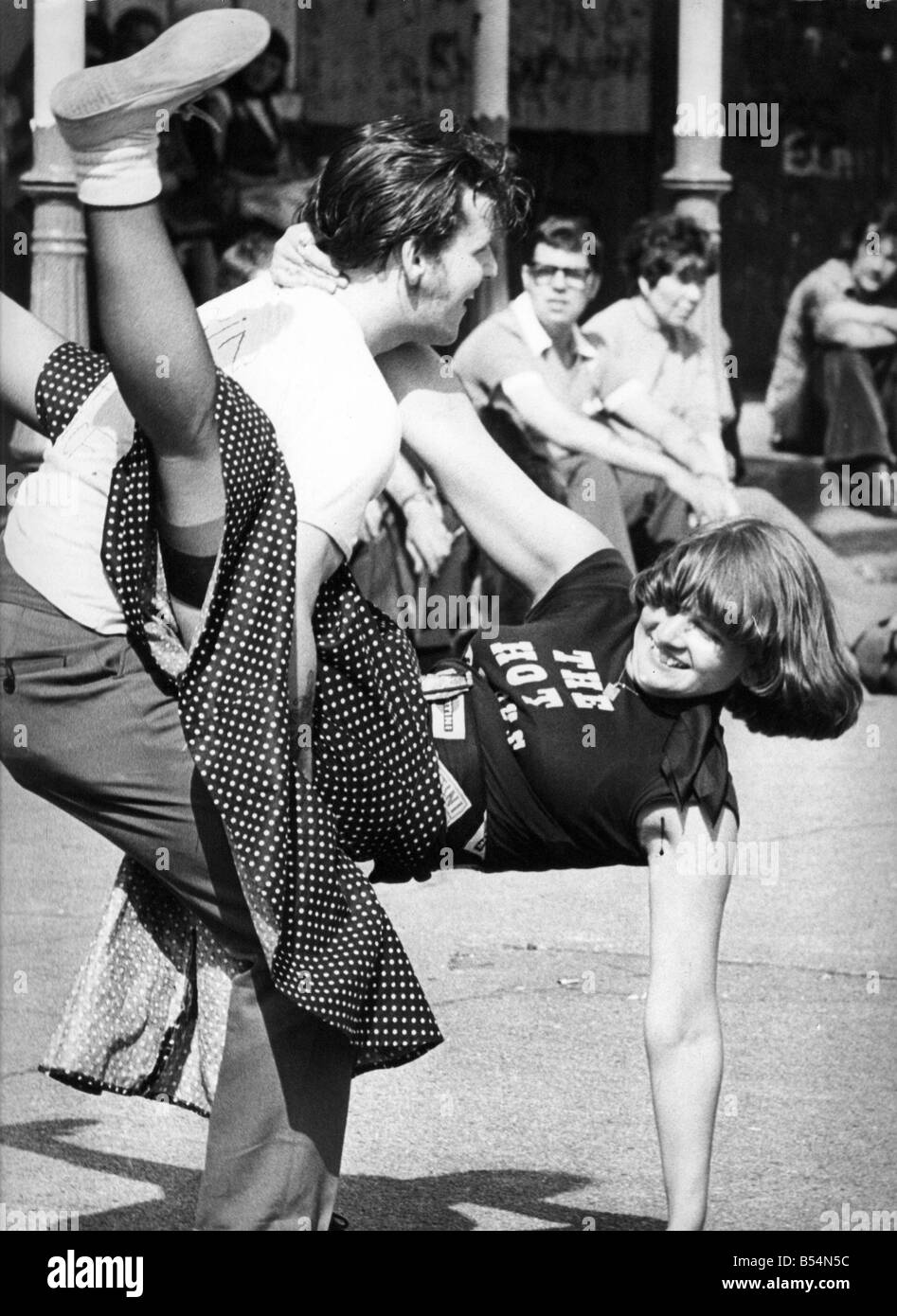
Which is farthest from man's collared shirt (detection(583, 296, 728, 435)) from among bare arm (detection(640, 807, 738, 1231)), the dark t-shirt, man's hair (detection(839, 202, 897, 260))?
bare arm (detection(640, 807, 738, 1231))

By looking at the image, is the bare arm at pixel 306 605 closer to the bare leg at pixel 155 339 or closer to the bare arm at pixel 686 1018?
the bare leg at pixel 155 339

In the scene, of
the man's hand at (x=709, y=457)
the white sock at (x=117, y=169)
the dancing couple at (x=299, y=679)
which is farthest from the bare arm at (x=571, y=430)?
the white sock at (x=117, y=169)

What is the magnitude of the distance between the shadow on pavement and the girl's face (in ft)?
3.28

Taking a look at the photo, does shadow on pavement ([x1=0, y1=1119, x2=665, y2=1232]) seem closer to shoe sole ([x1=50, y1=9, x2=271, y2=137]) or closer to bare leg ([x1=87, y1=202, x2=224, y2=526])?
bare leg ([x1=87, y1=202, x2=224, y2=526])

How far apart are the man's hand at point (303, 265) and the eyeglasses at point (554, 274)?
15.5 feet

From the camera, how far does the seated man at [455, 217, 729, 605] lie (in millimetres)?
7652

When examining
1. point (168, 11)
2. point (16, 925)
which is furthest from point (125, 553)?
point (168, 11)

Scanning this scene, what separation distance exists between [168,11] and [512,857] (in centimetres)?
704

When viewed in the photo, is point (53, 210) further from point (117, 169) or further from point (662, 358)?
point (117, 169)

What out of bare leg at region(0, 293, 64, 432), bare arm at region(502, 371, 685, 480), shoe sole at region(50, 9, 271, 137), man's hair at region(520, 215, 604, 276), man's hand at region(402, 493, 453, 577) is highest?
shoe sole at region(50, 9, 271, 137)

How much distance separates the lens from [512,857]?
3.30 metres

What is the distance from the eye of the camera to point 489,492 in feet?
11.7

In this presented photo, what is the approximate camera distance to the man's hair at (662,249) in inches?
339

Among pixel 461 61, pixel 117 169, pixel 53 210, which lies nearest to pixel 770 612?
pixel 117 169
